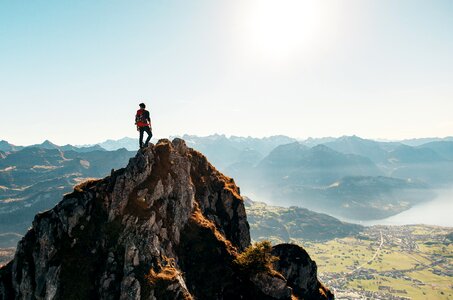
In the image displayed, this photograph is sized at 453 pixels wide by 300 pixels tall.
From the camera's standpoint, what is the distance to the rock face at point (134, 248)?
157ft

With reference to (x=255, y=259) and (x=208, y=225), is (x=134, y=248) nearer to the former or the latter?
(x=208, y=225)

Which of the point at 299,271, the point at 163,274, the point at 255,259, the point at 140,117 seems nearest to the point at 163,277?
the point at 163,274

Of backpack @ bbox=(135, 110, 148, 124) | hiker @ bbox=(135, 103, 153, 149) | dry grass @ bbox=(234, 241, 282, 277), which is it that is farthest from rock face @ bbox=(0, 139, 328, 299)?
backpack @ bbox=(135, 110, 148, 124)

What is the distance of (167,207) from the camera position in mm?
59625

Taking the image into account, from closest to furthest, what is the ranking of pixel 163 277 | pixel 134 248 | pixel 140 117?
pixel 163 277 → pixel 134 248 → pixel 140 117

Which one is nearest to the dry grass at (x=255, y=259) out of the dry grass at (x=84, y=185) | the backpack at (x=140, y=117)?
the dry grass at (x=84, y=185)

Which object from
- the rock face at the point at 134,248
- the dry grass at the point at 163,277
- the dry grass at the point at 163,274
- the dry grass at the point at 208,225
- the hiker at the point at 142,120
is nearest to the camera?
the dry grass at the point at 163,277

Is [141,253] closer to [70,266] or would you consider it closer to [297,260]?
[70,266]

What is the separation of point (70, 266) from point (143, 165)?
19.5 meters

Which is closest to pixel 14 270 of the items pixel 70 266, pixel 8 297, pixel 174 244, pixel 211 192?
pixel 8 297

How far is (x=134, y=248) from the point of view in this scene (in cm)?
4997

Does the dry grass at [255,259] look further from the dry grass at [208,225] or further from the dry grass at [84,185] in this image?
the dry grass at [84,185]

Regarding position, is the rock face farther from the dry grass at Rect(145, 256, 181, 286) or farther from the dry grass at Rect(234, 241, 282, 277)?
the dry grass at Rect(234, 241, 282, 277)

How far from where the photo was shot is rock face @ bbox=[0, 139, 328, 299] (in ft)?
157
